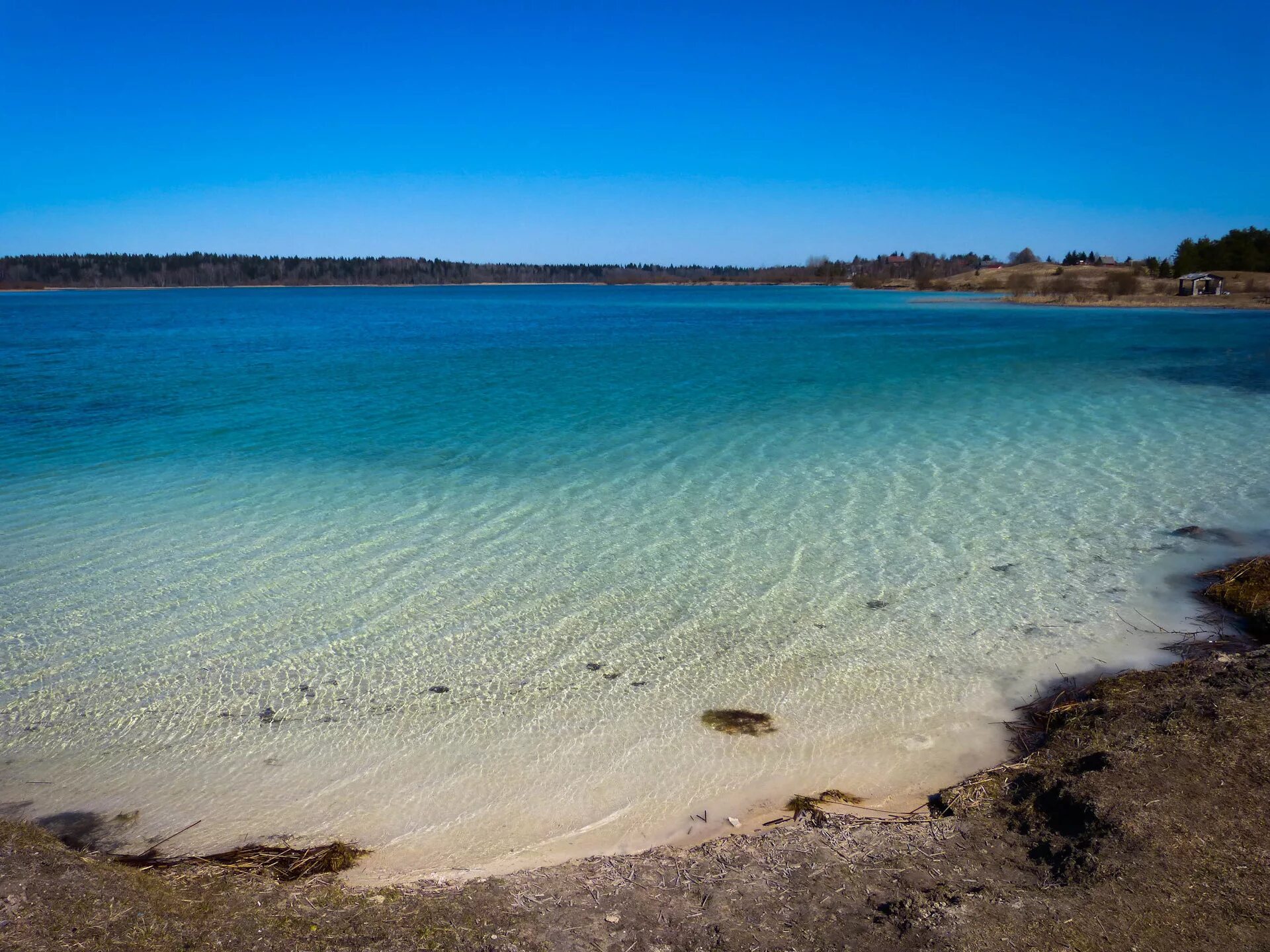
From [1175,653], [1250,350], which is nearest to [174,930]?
[1175,653]

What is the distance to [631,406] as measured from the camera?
17.1m

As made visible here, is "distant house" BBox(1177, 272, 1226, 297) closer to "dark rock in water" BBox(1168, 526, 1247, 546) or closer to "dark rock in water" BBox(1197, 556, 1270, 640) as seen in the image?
"dark rock in water" BBox(1168, 526, 1247, 546)

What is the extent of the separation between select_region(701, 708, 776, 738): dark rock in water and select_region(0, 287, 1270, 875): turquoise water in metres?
0.08

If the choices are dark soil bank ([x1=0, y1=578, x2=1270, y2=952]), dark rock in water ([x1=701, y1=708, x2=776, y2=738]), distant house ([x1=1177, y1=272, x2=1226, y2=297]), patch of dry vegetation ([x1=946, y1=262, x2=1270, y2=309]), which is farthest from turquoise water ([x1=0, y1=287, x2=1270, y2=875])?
distant house ([x1=1177, y1=272, x2=1226, y2=297])

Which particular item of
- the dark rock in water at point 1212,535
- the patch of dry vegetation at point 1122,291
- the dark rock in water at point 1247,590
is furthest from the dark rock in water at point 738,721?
the patch of dry vegetation at point 1122,291

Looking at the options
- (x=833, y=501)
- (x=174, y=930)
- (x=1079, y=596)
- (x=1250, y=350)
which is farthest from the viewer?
(x=1250, y=350)

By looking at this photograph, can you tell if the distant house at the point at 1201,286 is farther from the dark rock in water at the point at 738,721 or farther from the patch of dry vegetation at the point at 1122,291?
the dark rock in water at the point at 738,721

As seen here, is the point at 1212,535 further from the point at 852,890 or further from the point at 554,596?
the point at 852,890

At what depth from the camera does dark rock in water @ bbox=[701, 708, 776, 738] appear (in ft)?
15.6

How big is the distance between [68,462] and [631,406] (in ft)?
33.5

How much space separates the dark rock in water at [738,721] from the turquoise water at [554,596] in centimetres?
8

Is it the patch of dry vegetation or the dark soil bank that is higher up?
the patch of dry vegetation

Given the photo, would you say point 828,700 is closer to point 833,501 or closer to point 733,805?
point 733,805

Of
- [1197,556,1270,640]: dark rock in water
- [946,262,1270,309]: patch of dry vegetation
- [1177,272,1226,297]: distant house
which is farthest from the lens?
[1177,272,1226,297]: distant house
